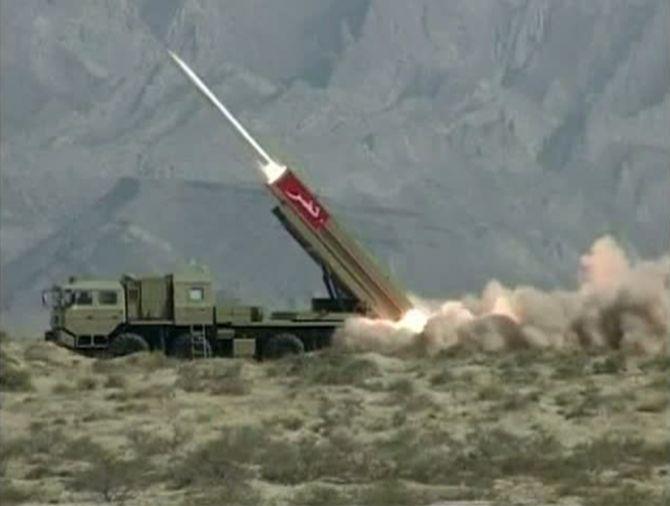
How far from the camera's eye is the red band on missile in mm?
43000

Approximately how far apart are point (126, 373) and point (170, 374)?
2.97ft

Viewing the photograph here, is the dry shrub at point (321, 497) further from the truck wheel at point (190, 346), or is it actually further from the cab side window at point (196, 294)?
the cab side window at point (196, 294)

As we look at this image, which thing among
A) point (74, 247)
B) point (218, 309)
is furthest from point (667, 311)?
point (74, 247)

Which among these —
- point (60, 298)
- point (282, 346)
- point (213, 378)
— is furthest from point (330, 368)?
point (60, 298)

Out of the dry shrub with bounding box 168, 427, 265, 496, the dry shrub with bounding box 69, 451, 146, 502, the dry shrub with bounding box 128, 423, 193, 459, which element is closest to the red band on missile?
the dry shrub with bounding box 128, 423, 193, 459

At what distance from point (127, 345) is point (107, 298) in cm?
125

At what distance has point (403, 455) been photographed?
71.8 feet

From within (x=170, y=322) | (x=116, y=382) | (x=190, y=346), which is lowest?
(x=116, y=382)

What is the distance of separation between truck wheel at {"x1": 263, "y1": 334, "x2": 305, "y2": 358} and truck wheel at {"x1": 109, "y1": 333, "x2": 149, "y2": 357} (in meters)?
2.84

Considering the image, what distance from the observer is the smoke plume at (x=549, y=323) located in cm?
4291

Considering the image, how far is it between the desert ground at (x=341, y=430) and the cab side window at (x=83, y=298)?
2.20m

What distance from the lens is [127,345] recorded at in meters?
44.6

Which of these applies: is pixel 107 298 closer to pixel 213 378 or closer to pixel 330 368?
pixel 330 368

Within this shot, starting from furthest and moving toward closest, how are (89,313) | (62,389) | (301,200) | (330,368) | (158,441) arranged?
1. (89,313)
2. (301,200)
3. (330,368)
4. (62,389)
5. (158,441)
